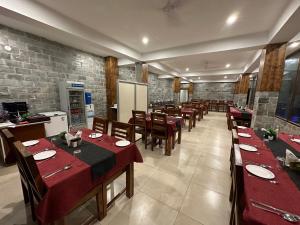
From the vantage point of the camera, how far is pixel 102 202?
54.2 inches

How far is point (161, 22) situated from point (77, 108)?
11.1 feet

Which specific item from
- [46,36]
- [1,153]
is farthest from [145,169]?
[46,36]

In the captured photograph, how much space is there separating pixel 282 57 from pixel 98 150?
4.18 metres

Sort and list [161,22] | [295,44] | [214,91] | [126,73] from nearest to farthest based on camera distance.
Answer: [161,22]
[295,44]
[126,73]
[214,91]

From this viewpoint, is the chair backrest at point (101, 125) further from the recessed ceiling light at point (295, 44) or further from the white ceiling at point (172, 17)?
the recessed ceiling light at point (295, 44)

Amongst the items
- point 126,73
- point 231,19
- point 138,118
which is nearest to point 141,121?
point 138,118

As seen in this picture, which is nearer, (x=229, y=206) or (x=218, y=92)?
(x=229, y=206)

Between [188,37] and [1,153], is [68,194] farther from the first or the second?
[188,37]

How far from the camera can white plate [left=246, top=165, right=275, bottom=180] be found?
3.31ft

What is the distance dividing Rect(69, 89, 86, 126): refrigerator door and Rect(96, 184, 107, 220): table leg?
10.2ft

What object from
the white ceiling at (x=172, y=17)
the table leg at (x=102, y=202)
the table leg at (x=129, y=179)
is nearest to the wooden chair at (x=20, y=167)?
the table leg at (x=102, y=202)

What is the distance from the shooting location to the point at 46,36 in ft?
11.0

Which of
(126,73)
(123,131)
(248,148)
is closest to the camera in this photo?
(248,148)

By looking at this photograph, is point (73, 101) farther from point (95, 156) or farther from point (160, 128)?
point (95, 156)
